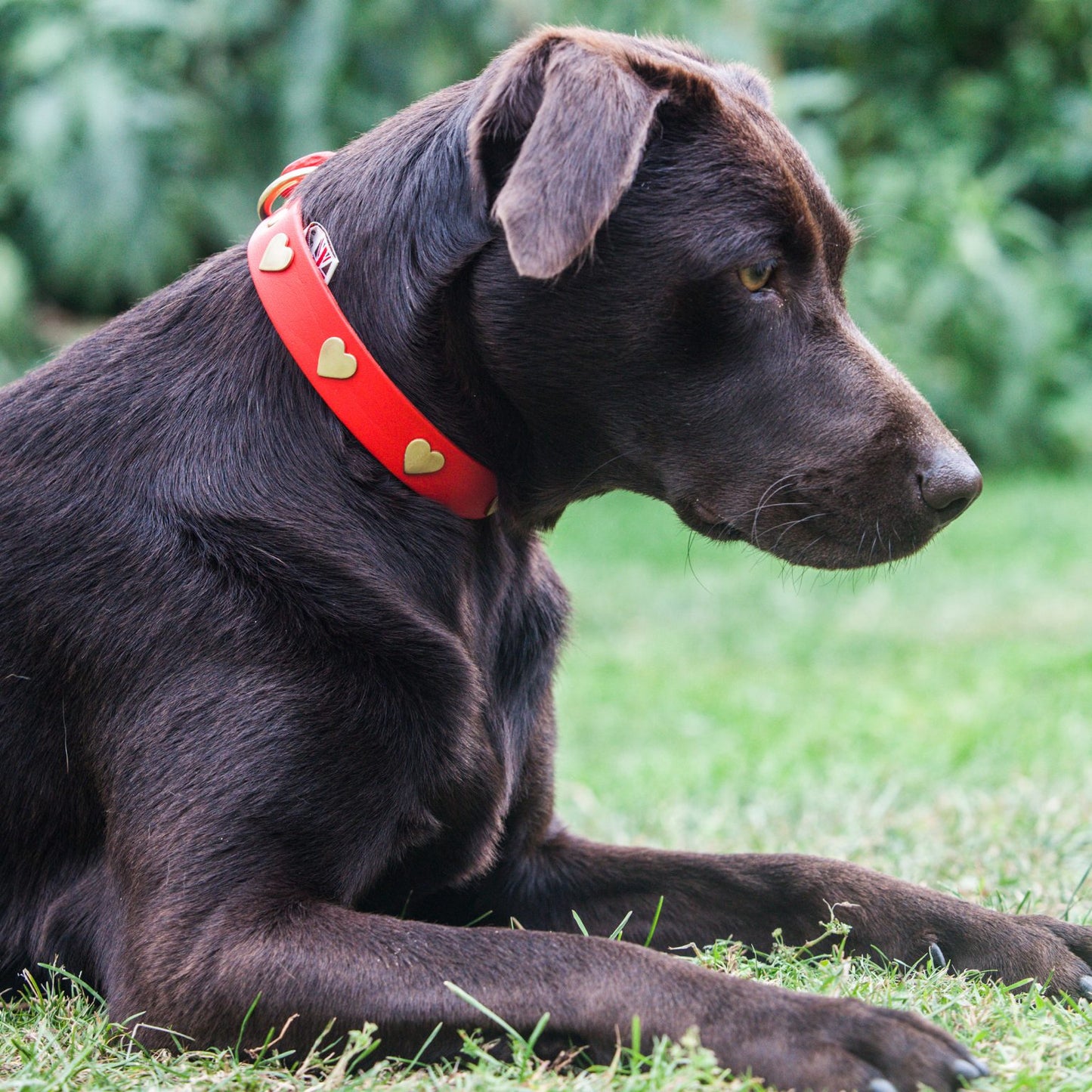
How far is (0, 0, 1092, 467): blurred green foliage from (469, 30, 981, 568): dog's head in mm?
6014

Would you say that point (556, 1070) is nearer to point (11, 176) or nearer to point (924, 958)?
point (924, 958)

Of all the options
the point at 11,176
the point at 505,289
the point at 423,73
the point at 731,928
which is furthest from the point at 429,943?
the point at 11,176

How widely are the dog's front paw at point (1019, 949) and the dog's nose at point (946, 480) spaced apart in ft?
2.29

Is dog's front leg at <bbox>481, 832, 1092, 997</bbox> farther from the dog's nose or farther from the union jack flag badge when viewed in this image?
the union jack flag badge

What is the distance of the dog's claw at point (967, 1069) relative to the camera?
1764 mm

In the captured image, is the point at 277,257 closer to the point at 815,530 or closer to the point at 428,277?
the point at 428,277

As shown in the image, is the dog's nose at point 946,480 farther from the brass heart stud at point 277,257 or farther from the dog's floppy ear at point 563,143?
the brass heart stud at point 277,257

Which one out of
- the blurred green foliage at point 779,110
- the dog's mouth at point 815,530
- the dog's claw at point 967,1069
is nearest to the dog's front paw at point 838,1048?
the dog's claw at point 967,1069

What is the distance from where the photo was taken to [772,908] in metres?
2.54

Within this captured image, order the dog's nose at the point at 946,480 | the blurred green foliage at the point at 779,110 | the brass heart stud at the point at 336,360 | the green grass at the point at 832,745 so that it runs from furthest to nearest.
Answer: the blurred green foliage at the point at 779,110
the dog's nose at the point at 946,480
the brass heart stud at the point at 336,360
the green grass at the point at 832,745

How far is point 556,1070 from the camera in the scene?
187cm

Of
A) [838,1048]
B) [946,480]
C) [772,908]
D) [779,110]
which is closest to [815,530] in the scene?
[946,480]

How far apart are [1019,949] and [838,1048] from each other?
0.66m

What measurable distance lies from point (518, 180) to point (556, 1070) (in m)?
1.23
